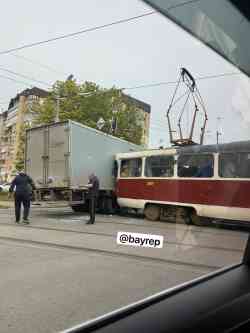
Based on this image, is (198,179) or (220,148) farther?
(198,179)

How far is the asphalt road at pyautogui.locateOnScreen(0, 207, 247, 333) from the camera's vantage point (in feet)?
4.78

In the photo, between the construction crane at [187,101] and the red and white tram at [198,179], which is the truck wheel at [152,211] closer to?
the red and white tram at [198,179]

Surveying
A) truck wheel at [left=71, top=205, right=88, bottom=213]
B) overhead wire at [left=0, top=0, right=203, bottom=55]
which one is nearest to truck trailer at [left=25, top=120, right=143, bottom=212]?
truck wheel at [left=71, top=205, right=88, bottom=213]

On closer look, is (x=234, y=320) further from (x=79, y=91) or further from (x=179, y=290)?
(x=79, y=91)

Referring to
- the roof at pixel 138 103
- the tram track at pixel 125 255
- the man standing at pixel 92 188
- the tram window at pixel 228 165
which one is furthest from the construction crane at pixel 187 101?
the tram track at pixel 125 255

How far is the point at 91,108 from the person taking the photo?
5.75 ft

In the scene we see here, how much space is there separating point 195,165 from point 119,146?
0.63m

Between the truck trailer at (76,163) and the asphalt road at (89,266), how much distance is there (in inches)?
5.3

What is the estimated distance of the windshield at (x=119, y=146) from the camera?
1.41 metres

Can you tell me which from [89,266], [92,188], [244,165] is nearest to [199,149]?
[244,165]

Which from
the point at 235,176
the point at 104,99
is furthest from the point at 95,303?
the point at 235,176

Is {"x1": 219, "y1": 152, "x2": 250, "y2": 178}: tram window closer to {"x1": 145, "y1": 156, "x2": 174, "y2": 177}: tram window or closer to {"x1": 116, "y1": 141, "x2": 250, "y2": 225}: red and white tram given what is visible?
{"x1": 116, "y1": 141, "x2": 250, "y2": 225}: red and white tram

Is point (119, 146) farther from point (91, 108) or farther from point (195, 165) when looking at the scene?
point (195, 165)

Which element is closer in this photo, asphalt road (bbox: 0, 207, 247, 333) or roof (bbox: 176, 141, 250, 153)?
asphalt road (bbox: 0, 207, 247, 333)
